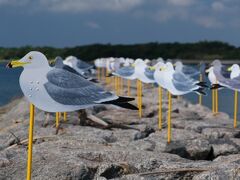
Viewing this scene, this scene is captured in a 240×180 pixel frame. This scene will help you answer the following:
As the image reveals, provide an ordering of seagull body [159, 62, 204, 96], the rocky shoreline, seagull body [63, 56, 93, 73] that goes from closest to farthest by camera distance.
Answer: the rocky shoreline → seagull body [159, 62, 204, 96] → seagull body [63, 56, 93, 73]

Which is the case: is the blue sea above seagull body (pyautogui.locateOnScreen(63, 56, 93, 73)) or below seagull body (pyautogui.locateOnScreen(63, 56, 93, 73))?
below

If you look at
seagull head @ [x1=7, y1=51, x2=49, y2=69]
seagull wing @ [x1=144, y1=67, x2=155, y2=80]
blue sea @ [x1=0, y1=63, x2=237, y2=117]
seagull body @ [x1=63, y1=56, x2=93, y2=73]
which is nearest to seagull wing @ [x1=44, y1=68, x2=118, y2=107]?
seagull head @ [x1=7, y1=51, x2=49, y2=69]

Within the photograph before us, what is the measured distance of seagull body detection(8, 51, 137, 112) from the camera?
591 cm

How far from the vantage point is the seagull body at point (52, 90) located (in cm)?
591

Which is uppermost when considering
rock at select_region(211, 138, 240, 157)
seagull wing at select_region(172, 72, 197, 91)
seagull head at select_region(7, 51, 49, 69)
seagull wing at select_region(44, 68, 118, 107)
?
seagull head at select_region(7, 51, 49, 69)

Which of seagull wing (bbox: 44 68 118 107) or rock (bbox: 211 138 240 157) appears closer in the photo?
seagull wing (bbox: 44 68 118 107)

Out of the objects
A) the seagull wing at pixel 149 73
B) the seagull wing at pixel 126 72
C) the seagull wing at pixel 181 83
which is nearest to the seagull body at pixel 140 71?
the seagull wing at pixel 149 73

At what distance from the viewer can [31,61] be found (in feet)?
19.5

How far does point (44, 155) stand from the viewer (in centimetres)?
708

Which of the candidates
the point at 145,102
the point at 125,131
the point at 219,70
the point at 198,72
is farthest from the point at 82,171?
the point at 198,72

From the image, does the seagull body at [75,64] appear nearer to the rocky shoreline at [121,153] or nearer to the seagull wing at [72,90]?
the rocky shoreline at [121,153]

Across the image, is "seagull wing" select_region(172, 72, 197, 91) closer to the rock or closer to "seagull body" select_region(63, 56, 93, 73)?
the rock

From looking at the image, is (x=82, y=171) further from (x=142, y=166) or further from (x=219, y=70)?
(x=219, y=70)

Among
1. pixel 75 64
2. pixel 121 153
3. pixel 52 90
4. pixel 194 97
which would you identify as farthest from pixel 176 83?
pixel 194 97
